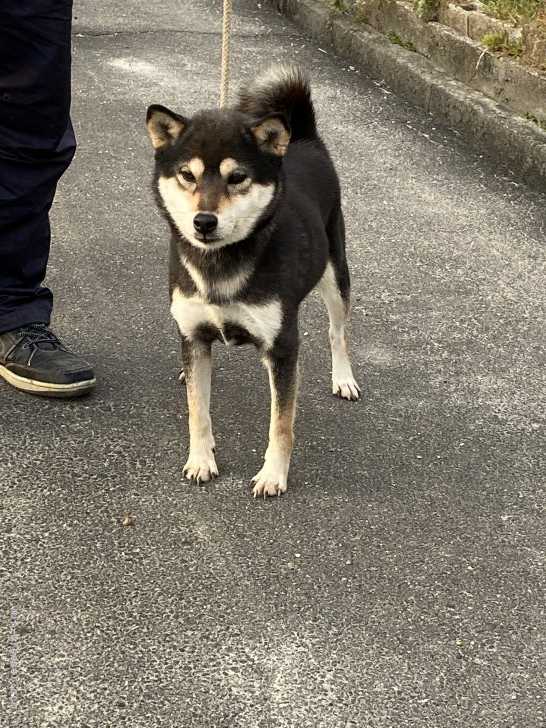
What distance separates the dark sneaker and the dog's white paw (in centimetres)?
83

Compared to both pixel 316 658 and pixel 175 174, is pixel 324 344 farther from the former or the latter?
pixel 316 658

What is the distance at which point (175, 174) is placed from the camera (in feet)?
10.3

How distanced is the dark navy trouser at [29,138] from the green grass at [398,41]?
156 inches

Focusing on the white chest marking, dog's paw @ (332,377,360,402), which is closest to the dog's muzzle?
the white chest marking

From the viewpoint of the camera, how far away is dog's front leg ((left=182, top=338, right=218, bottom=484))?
11.2 feet

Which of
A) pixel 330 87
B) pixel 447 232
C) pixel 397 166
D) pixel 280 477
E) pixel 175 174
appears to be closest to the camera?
pixel 175 174

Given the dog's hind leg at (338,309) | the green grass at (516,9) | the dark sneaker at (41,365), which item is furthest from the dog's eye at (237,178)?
the green grass at (516,9)

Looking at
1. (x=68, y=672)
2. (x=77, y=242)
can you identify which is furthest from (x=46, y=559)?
(x=77, y=242)

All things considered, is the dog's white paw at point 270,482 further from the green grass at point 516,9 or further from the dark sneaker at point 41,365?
the green grass at point 516,9

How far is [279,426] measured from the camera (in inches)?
133

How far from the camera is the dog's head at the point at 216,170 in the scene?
120 inches

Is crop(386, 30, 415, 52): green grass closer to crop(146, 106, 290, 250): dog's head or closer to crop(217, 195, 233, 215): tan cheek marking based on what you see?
crop(146, 106, 290, 250): dog's head

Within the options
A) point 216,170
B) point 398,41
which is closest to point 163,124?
point 216,170

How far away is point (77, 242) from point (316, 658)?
2.87 m
